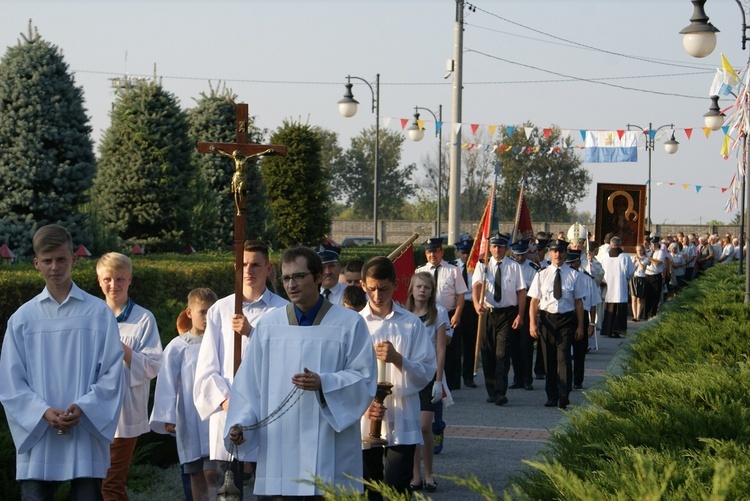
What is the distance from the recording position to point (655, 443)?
519 cm

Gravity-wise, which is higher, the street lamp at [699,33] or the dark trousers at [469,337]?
the street lamp at [699,33]

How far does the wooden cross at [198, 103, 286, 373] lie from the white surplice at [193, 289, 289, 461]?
0.13 metres

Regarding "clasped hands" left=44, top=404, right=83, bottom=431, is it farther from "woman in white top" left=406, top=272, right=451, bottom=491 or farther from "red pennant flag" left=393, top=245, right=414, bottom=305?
"red pennant flag" left=393, top=245, right=414, bottom=305

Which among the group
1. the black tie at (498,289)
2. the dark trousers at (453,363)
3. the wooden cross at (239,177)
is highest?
the wooden cross at (239,177)

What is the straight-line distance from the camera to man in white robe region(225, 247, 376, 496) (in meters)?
5.17

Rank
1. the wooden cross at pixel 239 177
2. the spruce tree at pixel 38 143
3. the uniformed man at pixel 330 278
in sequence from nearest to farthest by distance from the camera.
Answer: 1. the wooden cross at pixel 239 177
2. the uniformed man at pixel 330 278
3. the spruce tree at pixel 38 143

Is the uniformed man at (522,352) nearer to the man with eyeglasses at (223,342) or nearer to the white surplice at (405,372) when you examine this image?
the white surplice at (405,372)

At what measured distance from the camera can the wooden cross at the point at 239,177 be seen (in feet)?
20.5

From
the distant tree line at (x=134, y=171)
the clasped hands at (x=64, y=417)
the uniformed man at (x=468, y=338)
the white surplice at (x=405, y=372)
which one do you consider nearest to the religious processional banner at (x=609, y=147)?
the distant tree line at (x=134, y=171)

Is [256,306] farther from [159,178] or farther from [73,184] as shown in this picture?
[159,178]

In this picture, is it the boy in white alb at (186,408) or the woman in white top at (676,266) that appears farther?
the woman in white top at (676,266)

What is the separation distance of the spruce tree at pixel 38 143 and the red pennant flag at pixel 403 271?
5149mm

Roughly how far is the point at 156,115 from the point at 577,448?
14.8 meters

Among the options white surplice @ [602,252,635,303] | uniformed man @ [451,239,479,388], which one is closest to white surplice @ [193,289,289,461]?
uniformed man @ [451,239,479,388]
